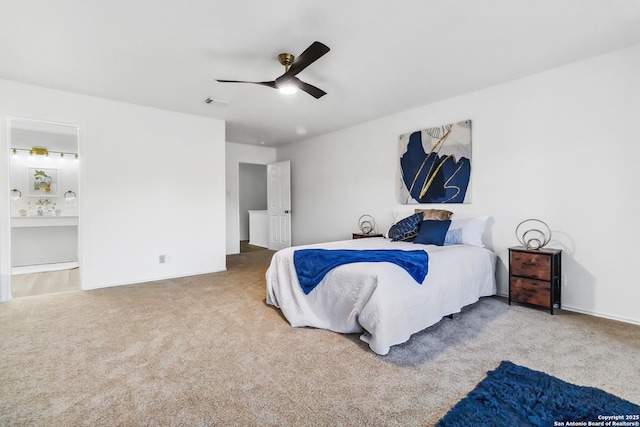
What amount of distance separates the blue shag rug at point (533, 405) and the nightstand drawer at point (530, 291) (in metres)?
1.36

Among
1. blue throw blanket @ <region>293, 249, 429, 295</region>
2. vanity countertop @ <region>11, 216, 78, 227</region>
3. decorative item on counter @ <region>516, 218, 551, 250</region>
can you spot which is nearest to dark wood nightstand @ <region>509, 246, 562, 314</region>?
decorative item on counter @ <region>516, 218, 551, 250</region>

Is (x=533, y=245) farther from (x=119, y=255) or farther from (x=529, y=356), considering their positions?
(x=119, y=255)

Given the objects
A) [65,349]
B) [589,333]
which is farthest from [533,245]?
[65,349]

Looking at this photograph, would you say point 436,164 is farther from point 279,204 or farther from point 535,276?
point 279,204

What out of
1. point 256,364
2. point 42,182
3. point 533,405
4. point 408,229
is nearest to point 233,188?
point 42,182

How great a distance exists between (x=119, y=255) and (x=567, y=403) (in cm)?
478

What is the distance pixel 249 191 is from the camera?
9.46 m

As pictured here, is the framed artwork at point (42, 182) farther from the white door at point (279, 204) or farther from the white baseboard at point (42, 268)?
the white door at point (279, 204)

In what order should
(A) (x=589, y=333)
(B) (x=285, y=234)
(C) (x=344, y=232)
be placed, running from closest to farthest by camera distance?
(A) (x=589, y=333) < (C) (x=344, y=232) < (B) (x=285, y=234)

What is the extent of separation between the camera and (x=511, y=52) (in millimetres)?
2797

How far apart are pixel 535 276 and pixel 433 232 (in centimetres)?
104

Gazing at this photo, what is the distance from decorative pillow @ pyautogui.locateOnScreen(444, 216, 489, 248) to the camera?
3.45m

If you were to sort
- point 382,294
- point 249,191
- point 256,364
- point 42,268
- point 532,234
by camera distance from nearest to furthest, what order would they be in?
point 256,364, point 382,294, point 532,234, point 42,268, point 249,191

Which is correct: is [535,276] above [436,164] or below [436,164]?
below
